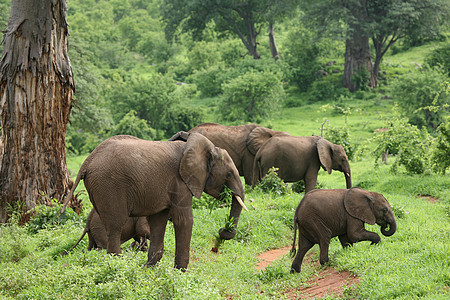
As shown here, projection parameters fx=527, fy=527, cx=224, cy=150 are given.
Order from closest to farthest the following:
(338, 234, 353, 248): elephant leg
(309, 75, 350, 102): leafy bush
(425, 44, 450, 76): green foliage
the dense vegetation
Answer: the dense vegetation
(338, 234, 353, 248): elephant leg
(425, 44, 450, 76): green foliage
(309, 75, 350, 102): leafy bush

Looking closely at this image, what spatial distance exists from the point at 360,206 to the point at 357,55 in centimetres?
2878

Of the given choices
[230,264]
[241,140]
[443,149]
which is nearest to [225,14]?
[241,140]

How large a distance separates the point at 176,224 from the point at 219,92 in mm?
31471

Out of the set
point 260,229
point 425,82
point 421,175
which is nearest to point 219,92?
point 425,82

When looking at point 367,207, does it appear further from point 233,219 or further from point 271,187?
point 271,187

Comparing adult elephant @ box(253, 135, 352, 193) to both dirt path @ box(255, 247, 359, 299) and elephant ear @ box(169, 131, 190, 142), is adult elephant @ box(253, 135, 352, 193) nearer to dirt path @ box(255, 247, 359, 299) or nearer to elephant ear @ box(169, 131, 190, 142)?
dirt path @ box(255, 247, 359, 299)

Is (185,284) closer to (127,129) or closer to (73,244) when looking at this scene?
(73,244)

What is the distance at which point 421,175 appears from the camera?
49.3 ft

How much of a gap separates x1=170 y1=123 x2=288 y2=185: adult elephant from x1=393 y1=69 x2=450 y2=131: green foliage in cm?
1395

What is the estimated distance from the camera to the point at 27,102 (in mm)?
11250

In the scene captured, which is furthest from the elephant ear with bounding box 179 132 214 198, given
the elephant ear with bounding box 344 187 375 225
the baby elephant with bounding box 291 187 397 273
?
the elephant ear with bounding box 344 187 375 225

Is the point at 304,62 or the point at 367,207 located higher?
the point at 304,62

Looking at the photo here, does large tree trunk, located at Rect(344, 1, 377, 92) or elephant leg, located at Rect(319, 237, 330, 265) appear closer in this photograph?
elephant leg, located at Rect(319, 237, 330, 265)

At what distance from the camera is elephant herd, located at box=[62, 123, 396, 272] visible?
23.0 ft
